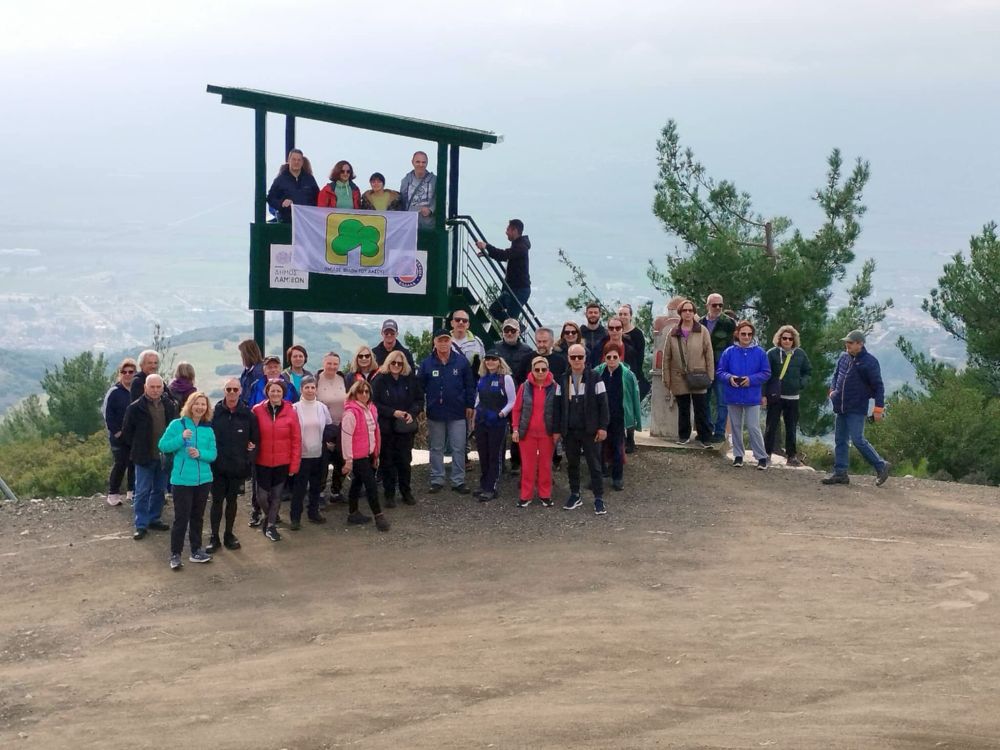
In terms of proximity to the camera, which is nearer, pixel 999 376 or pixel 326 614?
pixel 326 614

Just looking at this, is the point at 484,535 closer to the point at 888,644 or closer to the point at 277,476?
the point at 277,476

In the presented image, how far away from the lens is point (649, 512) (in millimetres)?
13508

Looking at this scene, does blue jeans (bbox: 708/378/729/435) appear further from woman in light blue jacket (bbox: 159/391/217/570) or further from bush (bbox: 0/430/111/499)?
bush (bbox: 0/430/111/499)

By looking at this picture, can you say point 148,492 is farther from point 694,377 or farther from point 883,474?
point 883,474

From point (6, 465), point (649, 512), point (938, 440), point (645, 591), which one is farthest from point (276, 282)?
point (6, 465)

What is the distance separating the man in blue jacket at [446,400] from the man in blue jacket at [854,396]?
443 centimetres

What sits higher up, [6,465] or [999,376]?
[999,376]

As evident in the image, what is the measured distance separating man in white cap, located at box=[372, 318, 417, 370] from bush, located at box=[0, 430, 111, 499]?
10.7 meters

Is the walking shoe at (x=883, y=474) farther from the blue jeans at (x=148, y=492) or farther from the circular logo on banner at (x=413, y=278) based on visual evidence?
the blue jeans at (x=148, y=492)

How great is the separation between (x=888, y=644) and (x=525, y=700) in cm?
300

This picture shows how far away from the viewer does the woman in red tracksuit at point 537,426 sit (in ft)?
43.3

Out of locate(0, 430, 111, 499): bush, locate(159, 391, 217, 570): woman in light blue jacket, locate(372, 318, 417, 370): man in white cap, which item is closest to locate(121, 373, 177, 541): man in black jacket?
locate(159, 391, 217, 570): woman in light blue jacket

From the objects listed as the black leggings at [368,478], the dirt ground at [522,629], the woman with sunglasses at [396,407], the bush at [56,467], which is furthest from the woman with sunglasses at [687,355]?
the bush at [56,467]

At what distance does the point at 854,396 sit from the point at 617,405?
2979 mm
